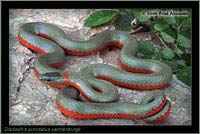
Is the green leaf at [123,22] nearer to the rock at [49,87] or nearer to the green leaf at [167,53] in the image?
the rock at [49,87]

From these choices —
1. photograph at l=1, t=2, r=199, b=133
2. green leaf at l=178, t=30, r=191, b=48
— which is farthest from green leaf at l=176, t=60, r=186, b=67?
green leaf at l=178, t=30, r=191, b=48

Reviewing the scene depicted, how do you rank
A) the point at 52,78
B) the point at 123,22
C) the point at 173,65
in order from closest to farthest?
the point at 52,78 < the point at 173,65 < the point at 123,22

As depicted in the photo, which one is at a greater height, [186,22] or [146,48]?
[186,22]

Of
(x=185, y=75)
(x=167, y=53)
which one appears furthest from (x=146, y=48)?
(x=185, y=75)

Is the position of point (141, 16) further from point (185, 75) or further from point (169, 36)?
point (185, 75)

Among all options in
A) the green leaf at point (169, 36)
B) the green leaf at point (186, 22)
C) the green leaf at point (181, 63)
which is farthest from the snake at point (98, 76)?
the green leaf at point (186, 22)
